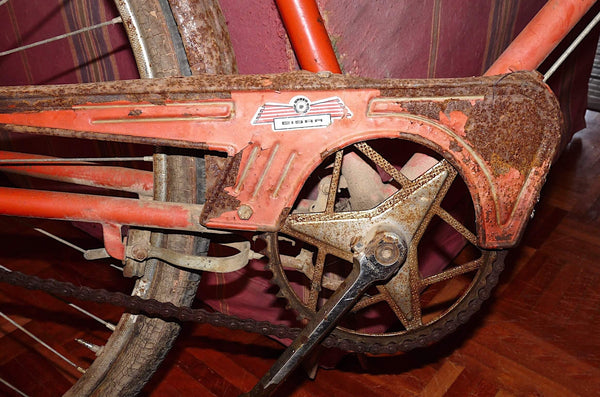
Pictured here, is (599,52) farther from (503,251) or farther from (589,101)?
(503,251)

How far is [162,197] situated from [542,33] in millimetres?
591

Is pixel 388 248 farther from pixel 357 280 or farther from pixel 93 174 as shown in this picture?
pixel 93 174

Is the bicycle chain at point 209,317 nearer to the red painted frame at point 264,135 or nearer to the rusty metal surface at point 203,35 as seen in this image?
the red painted frame at point 264,135

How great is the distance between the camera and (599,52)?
253cm

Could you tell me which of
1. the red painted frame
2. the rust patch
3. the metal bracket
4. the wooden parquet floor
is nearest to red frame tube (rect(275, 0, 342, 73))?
the red painted frame

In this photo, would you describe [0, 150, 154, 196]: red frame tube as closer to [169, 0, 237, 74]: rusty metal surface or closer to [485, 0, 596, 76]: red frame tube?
[169, 0, 237, 74]: rusty metal surface

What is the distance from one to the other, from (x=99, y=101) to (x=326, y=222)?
0.34 meters

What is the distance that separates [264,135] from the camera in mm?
748

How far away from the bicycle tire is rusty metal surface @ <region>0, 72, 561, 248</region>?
0.22 feet

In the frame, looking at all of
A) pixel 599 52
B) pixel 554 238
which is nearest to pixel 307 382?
pixel 554 238

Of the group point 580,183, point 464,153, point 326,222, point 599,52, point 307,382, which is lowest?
point 307,382

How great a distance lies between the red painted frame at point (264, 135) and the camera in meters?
0.74

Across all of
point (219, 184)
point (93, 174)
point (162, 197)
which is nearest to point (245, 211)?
point (219, 184)

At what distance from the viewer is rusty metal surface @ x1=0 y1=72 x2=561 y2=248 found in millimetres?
726
